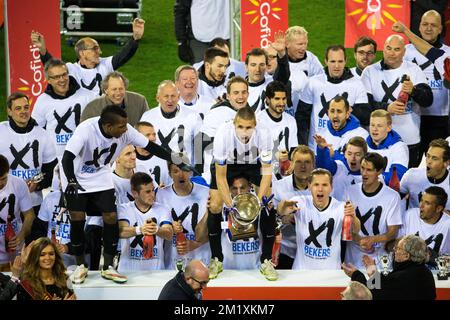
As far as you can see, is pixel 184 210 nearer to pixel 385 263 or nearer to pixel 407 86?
pixel 385 263

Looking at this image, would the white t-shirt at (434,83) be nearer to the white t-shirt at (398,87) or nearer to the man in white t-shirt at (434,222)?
the white t-shirt at (398,87)

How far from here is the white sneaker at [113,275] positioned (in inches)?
428

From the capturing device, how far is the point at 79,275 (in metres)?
10.9

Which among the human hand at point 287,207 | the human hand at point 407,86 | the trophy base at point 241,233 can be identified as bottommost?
the trophy base at point 241,233

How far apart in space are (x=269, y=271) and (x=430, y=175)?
6.26ft

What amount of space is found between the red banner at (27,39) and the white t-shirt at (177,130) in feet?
5.40

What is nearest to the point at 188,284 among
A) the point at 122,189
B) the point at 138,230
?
the point at 138,230

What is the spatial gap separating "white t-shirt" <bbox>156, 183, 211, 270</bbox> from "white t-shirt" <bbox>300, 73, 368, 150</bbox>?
190cm

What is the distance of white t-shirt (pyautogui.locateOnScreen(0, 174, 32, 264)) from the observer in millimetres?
11430

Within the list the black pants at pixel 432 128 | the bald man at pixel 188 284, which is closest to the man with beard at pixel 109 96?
the bald man at pixel 188 284

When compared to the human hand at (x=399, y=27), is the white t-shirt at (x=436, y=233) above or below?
below

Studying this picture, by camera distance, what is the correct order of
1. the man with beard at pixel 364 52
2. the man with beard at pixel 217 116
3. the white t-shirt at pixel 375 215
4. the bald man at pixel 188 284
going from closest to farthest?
the bald man at pixel 188 284
the white t-shirt at pixel 375 215
the man with beard at pixel 217 116
the man with beard at pixel 364 52

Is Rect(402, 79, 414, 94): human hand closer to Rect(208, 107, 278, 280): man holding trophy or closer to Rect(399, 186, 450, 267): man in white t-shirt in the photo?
Rect(399, 186, 450, 267): man in white t-shirt

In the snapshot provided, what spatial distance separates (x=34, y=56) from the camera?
1345 centimetres
